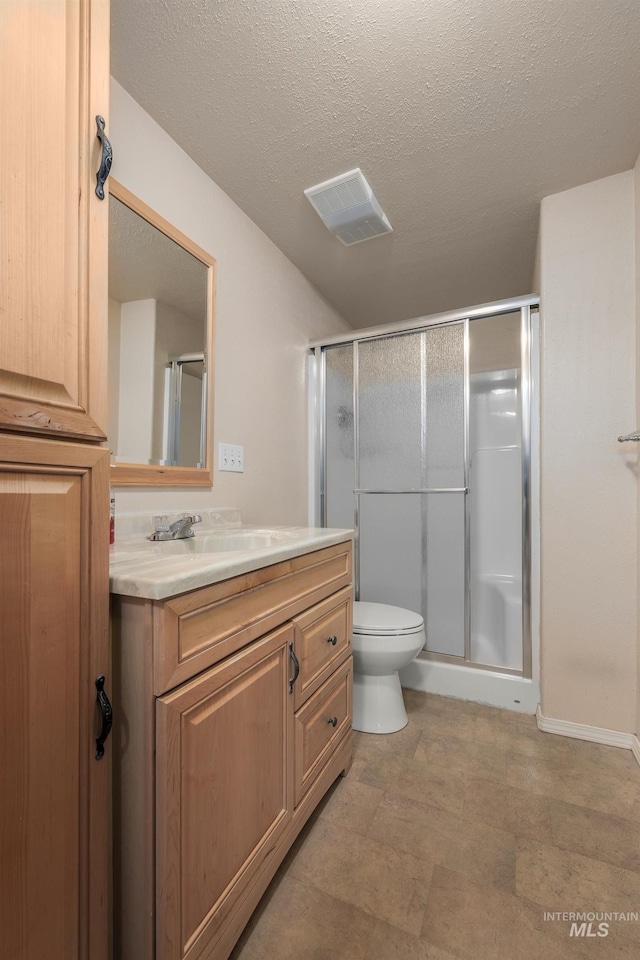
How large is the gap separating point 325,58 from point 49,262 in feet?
4.01

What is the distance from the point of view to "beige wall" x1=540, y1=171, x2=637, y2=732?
65.8 inches

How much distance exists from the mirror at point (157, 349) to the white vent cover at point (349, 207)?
576 mm

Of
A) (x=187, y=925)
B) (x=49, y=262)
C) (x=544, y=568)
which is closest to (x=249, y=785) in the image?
(x=187, y=925)

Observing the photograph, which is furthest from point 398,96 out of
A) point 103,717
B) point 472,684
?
point 472,684

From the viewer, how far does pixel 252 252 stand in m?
1.96

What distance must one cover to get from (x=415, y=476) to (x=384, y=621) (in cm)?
82

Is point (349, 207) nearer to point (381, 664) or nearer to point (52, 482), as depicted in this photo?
point (52, 482)

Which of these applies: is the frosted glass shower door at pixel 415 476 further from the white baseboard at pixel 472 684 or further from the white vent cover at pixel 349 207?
the white vent cover at pixel 349 207

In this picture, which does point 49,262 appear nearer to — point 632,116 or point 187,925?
point 187,925

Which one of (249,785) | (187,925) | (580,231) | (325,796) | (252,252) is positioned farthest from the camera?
Result: (252,252)

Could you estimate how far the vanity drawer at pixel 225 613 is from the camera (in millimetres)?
683

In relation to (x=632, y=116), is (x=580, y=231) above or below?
below

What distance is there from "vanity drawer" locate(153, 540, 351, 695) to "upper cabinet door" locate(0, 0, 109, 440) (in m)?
0.33

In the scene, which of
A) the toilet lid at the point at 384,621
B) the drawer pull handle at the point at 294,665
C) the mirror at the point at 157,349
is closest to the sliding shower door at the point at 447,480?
the toilet lid at the point at 384,621
